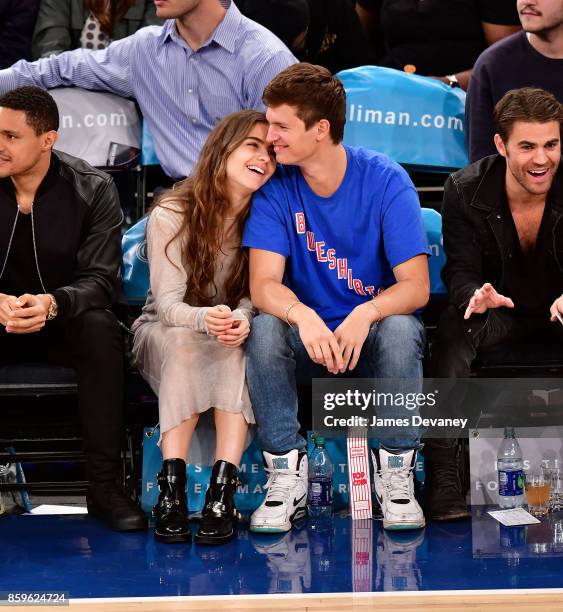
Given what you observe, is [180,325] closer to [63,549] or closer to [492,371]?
[63,549]

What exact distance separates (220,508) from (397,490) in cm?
51

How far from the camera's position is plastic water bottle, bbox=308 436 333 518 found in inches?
128

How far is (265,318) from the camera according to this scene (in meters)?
3.19

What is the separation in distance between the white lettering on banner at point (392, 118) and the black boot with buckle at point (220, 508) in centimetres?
162

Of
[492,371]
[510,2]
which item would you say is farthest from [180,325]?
[510,2]

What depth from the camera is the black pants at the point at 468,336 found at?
3297 mm

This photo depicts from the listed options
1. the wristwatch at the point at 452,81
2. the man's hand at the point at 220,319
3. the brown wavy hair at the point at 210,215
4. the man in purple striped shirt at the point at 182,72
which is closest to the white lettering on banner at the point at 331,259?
the brown wavy hair at the point at 210,215

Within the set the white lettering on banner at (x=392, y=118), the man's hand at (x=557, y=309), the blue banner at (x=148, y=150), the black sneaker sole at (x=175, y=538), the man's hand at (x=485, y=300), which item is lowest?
the black sneaker sole at (x=175, y=538)

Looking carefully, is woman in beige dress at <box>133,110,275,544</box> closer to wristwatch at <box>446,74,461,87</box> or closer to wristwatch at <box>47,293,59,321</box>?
wristwatch at <box>47,293,59,321</box>

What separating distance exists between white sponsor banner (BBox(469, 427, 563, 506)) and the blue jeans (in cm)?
27

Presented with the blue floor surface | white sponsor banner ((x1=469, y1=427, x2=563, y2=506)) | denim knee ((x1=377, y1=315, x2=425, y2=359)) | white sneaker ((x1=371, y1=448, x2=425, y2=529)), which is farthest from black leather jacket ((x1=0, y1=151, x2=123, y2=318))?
white sponsor banner ((x1=469, y1=427, x2=563, y2=506))

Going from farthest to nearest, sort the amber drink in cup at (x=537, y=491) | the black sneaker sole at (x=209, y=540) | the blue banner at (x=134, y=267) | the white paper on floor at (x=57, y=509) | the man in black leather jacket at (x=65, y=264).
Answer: the blue banner at (x=134, y=267) < the white paper on floor at (x=57, y=509) < the amber drink in cup at (x=537, y=491) < the man in black leather jacket at (x=65, y=264) < the black sneaker sole at (x=209, y=540)

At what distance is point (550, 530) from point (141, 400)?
4.67ft

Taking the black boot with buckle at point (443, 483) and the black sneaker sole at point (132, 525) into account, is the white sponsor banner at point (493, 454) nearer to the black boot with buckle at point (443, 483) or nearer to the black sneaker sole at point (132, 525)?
the black boot with buckle at point (443, 483)
